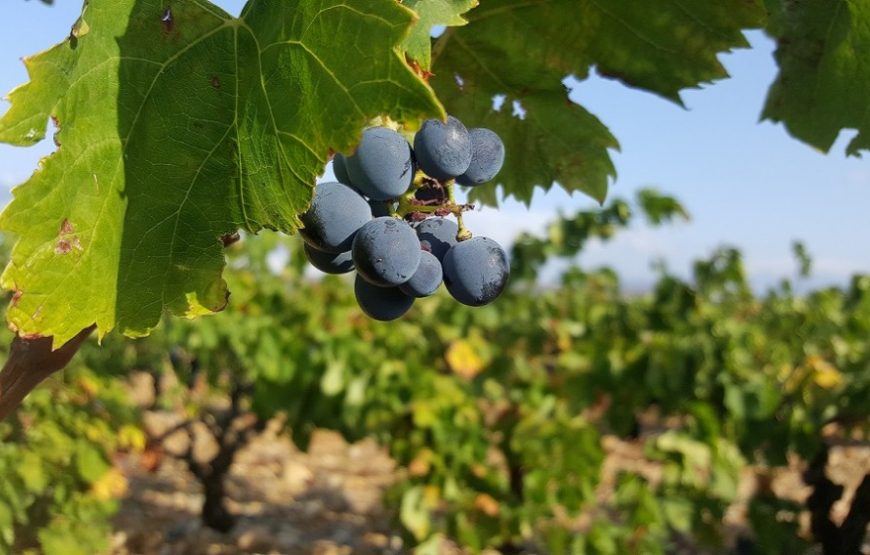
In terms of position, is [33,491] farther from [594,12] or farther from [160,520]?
[594,12]

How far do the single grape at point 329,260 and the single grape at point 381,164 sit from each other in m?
0.13

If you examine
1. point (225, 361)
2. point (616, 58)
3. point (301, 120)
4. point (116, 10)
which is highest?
point (225, 361)

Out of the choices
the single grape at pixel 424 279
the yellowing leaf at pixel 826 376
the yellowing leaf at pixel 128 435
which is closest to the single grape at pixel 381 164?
the single grape at pixel 424 279

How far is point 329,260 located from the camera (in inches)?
45.5

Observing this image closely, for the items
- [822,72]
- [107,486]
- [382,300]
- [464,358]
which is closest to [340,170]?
[382,300]

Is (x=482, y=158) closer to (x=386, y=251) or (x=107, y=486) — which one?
(x=386, y=251)

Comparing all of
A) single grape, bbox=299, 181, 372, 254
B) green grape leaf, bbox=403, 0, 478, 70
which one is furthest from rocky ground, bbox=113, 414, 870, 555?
green grape leaf, bbox=403, 0, 478, 70

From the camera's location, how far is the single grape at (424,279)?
111 cm

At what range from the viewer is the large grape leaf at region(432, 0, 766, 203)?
144cm

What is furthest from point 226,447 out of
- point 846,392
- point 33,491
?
point 846,392

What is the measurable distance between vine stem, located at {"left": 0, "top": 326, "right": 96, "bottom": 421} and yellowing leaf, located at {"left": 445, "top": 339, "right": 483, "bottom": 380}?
4.04m

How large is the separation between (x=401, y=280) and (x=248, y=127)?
267mm

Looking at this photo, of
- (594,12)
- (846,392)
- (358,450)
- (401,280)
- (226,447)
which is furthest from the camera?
(358,450)

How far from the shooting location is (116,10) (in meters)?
1.03
